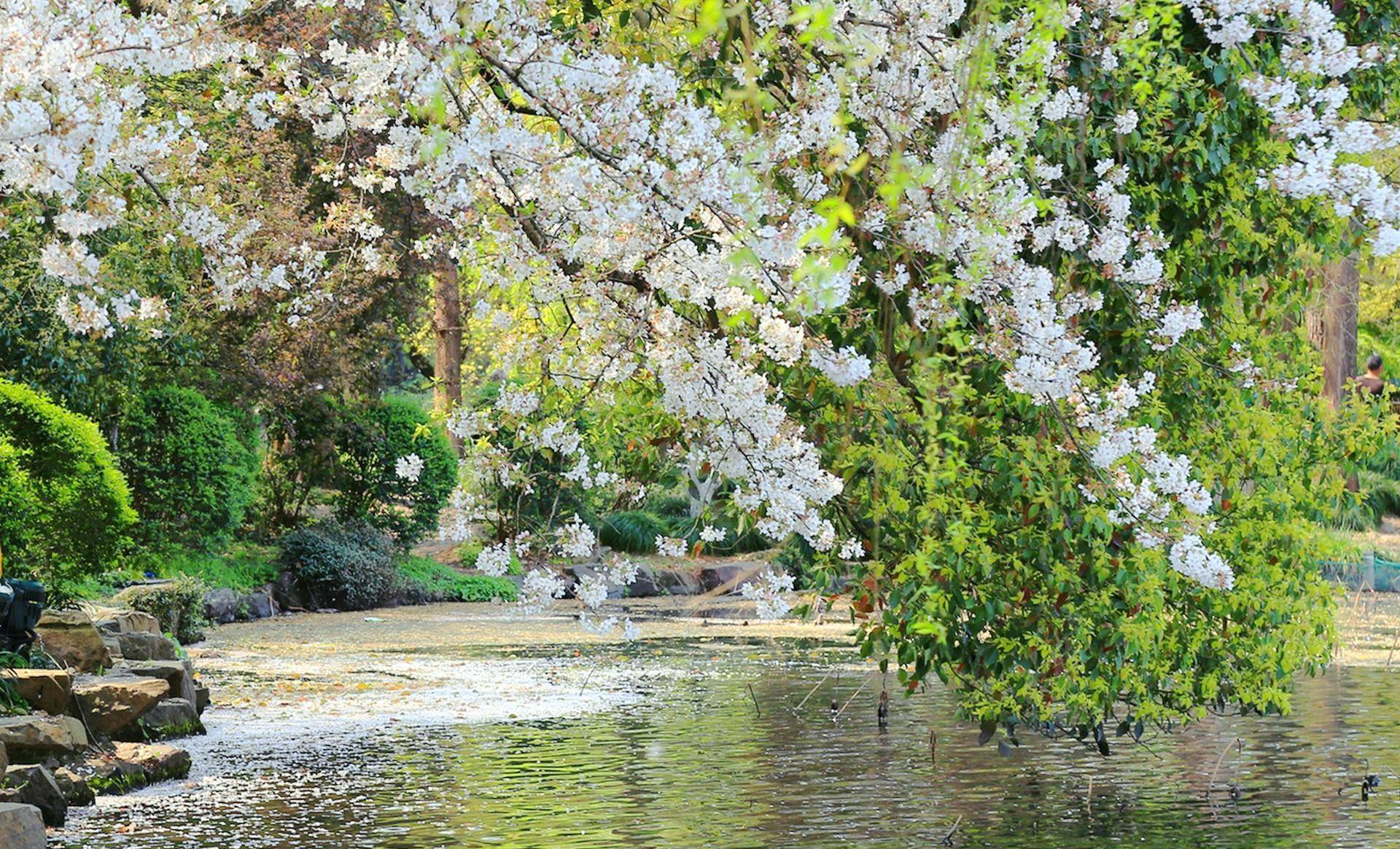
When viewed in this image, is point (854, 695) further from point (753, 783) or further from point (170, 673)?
point (170, 673)

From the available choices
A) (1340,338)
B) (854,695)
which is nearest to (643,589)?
(1340,338)

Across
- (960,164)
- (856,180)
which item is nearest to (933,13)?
(856,180)

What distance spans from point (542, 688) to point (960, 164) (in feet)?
31.9

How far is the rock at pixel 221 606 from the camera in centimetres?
2138

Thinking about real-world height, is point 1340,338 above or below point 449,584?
above

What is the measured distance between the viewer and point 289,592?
23.8 meters

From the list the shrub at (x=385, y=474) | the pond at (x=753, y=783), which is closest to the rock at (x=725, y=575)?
the shrub at (x=385, y=474)

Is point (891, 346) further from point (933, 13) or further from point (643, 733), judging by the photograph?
point (643, 733)

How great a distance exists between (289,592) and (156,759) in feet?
43.3

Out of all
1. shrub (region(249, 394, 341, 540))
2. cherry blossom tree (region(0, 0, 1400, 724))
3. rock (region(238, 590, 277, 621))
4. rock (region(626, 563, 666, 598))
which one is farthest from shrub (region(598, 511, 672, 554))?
cherry blossom tree (region(0, 0, 1400, 724))

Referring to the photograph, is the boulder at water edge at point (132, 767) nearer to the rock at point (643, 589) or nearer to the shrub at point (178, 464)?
the shrub at point (178, 464)

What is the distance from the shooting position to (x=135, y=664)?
1239cm

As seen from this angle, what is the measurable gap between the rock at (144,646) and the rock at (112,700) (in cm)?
141

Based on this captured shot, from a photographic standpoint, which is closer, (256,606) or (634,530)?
(256,606)
